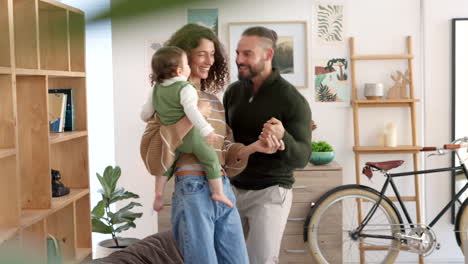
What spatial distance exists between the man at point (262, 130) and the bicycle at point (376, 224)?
1822mm

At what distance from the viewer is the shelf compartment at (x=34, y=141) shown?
2957 mm

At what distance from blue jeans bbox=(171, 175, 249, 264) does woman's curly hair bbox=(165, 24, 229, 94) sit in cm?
30

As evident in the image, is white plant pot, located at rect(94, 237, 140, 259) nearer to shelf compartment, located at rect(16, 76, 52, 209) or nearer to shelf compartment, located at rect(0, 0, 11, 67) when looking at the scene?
shelf compartment, located at rect(16, 76, 52, 209)

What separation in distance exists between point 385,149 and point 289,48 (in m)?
0.96

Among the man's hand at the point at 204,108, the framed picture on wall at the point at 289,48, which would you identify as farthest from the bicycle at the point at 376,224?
the man's hand at the point at 204,108

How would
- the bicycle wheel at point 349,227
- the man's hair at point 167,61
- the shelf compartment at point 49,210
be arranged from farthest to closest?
the bicycle wheel at point 349,227 → the shelf compartment at point 49,210 → the man's hair at point 167,61

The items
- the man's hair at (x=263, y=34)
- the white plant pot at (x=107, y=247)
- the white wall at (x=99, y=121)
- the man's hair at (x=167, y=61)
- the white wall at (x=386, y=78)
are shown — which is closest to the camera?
the man's hair at (x=167, y=61)

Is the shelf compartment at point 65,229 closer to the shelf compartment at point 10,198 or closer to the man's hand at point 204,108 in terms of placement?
the shelf compartment at point 10,198

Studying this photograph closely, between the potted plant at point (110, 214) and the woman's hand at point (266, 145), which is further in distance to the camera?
the potted plant at point (110, 214)

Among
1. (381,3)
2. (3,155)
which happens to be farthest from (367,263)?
(3,155)

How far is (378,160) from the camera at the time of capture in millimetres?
4309

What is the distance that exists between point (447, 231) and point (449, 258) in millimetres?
198

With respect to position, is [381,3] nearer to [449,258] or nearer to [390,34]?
[390,34]

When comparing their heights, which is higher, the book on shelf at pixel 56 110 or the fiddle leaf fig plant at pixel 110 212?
the book on shelf at pixel 56 110
